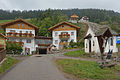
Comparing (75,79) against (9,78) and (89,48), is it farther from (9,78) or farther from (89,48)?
(89,48)

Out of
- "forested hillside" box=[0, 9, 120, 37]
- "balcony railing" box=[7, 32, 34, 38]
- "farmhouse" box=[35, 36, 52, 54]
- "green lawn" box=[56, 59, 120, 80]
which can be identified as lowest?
"green lawn" box=[56, 59, 120, 80]

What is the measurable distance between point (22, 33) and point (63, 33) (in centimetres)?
1324

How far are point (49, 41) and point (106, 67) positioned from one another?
113 feet

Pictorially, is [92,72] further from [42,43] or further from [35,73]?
[42,43]

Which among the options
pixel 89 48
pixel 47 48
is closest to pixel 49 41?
pixel 47 48

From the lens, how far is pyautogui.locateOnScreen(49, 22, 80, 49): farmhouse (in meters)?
46.2

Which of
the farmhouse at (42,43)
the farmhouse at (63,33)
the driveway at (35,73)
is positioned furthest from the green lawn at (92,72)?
the farmhouse at (63,33)

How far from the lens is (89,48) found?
28.2 metres

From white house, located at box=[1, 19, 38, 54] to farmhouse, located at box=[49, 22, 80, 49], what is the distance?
7.08m

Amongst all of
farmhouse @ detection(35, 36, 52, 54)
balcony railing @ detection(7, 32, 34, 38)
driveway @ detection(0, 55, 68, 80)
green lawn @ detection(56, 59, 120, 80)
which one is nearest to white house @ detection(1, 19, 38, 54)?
balcony railing @ detection(7, 32, 34, 38)

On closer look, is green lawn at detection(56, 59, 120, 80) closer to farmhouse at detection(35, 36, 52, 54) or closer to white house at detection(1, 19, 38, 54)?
white house at detection(1, 19, 38, 54)

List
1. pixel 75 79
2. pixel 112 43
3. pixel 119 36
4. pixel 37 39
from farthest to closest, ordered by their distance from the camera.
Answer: pixel 37 39, pixel 119 36, pixel 112 43, pixel 75 79

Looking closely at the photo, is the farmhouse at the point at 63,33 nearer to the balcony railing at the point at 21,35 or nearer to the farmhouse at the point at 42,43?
the farmhouse at the point at 42,43

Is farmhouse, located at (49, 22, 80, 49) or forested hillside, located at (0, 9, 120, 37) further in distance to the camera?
forested hillside, located at (0, 9, 120, 37)
